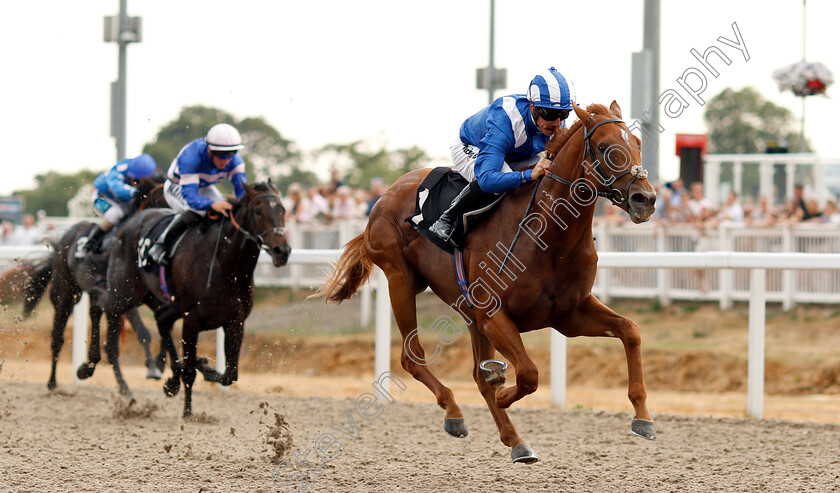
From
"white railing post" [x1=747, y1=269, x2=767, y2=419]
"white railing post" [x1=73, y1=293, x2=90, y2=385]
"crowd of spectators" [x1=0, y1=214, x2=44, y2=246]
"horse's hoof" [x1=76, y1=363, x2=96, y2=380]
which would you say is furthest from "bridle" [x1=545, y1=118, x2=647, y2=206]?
"crowd of spectators" [x1=0, y1=214, x2=44, y2=246]

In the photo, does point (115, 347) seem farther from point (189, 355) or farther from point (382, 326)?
point (382, 326)

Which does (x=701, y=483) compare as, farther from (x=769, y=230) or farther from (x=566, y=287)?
(x=769, y=230)

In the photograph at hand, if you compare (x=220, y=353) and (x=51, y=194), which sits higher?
(x=51, y=194)

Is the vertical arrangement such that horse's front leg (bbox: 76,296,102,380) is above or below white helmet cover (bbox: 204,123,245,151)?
below

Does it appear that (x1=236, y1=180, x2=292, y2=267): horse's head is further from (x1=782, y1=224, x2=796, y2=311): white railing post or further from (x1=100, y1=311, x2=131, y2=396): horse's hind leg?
(x1=782, y1=224, x2=796, y2=311): white railing post

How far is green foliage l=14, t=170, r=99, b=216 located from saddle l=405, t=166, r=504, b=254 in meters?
26.5

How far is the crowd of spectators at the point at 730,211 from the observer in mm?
12289

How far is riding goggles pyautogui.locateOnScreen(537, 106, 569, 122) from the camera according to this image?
16.2ft

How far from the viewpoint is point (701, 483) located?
5.15 m

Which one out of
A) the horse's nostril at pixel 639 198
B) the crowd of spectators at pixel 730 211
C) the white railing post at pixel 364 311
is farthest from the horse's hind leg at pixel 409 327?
the white railing post at pixel 364 311

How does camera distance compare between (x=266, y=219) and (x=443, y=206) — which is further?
(x=266, y=219)

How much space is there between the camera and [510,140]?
509cm

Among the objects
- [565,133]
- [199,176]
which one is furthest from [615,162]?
[199,176]

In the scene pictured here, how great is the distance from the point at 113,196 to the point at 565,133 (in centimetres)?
527
